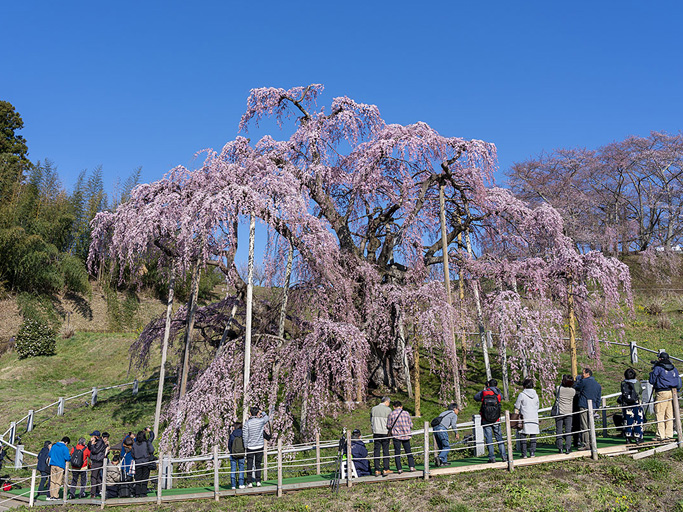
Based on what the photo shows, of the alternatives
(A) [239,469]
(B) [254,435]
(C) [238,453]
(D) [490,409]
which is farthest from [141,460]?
(D) [490,409]

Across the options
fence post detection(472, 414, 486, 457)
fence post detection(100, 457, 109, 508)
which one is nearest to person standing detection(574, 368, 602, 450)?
fence post detection(472, 414, 486, 457)

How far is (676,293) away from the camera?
1588 inches

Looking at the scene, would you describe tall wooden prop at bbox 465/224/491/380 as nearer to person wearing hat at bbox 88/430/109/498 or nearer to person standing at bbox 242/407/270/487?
person standing at bbox 242/407/270/487

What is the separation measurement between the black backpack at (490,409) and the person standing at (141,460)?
7735mm

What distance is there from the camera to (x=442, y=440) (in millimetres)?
Result: 12414

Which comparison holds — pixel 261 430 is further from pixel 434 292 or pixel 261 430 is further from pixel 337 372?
pixel 434 292

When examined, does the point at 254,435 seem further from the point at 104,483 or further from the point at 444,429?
the point at 444,429

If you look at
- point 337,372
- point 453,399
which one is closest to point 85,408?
point 337,372

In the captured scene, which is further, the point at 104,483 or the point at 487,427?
the point at 104,483

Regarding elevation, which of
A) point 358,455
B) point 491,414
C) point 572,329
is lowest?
point 358,455

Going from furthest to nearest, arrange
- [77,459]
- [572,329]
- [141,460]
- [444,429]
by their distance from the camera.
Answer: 1. [572,329]
2. [77,459]
3. [141,460]
4. [444,429]

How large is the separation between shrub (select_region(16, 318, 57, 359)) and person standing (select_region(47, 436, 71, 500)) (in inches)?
950

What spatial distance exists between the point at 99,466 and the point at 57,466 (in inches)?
52.1

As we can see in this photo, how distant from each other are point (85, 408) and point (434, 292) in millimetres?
18398
